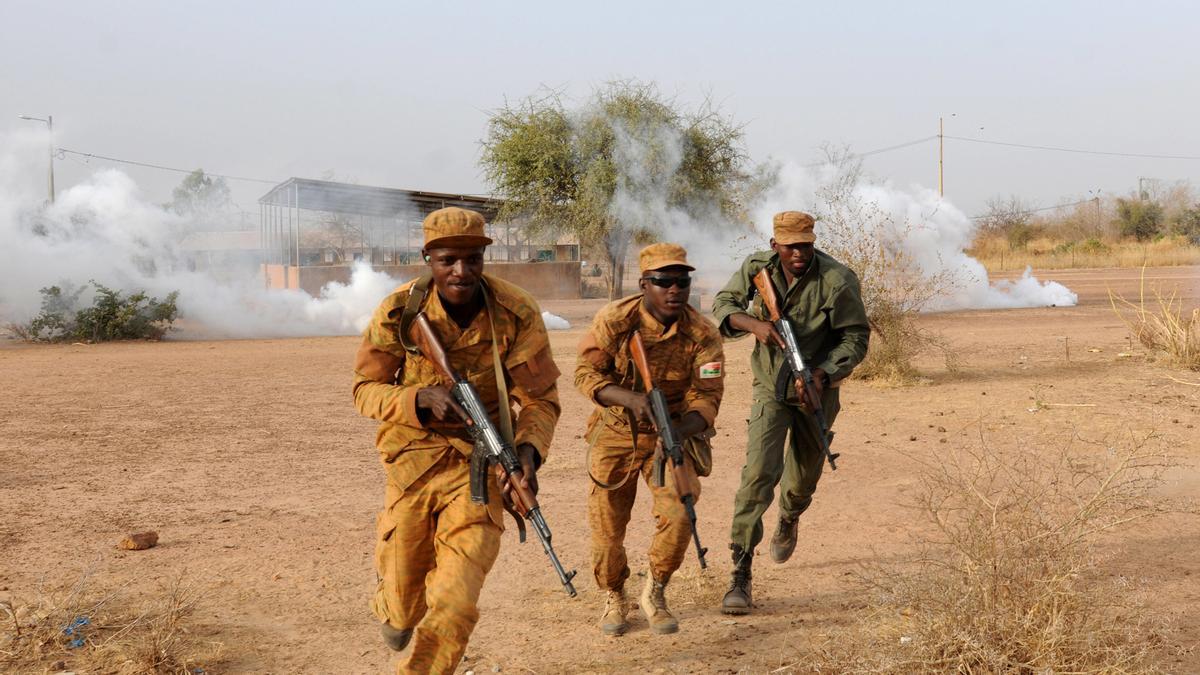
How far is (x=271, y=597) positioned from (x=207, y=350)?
1445 cm

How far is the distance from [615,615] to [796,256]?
188cm

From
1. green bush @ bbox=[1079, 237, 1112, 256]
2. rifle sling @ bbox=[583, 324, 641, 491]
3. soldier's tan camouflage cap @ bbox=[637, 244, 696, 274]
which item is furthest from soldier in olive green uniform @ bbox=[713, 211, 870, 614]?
green bush @ bbox=[1079, 237, 1112, 256]

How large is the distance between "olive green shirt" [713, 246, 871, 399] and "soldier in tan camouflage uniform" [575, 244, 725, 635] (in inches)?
27.2

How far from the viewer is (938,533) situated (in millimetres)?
6387

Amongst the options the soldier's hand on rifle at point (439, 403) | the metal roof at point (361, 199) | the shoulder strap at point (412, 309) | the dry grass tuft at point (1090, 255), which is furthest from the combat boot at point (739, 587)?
the dry grass tuft at point (1090, 255)

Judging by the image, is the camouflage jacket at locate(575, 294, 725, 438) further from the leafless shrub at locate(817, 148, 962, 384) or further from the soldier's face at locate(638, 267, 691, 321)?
the leafless shrub at locate(817, 148, 962, 384)

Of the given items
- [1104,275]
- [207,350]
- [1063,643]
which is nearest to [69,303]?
[207,350]

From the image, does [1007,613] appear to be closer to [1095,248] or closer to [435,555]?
[435,555]

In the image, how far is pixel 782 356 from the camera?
537cm

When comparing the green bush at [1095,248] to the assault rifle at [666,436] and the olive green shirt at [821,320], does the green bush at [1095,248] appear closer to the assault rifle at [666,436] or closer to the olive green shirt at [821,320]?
the olive green shirt at [821,320]

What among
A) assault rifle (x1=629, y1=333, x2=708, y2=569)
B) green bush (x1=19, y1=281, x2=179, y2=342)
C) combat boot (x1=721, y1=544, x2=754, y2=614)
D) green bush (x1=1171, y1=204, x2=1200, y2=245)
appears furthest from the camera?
green bush (x1=1171, y1=204, x2=1200, y2=245)

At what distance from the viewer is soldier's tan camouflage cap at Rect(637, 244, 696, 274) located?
468cm

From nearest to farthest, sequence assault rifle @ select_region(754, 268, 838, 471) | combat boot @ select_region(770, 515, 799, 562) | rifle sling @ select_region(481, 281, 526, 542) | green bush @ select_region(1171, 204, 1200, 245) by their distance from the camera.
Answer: rifle sling @ select_region(481, 281, 526, 542)
assault rifle @ select_region(754, 268, 838, 471)
combat boot @ select_region(770, 515, 799, 562)
green bush @ select_region(1171, 204, 1200, 245)

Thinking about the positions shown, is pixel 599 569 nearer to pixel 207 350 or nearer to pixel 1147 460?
pixel 1147 460
